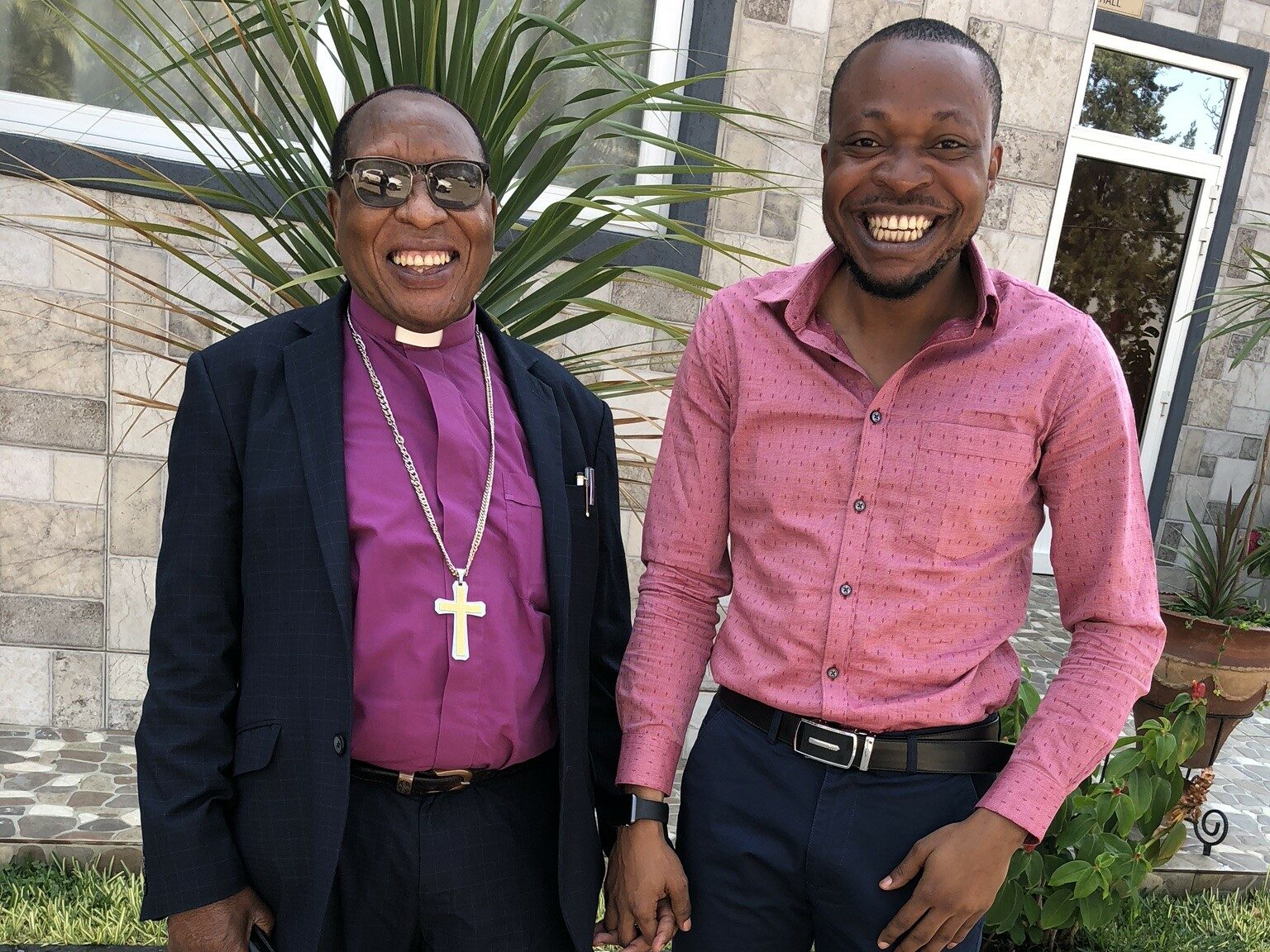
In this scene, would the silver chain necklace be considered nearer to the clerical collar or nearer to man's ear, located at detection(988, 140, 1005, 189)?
the clerical collar

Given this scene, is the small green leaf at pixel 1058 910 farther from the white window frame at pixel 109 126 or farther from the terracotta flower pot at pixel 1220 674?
the white window frame at pixel 109 126

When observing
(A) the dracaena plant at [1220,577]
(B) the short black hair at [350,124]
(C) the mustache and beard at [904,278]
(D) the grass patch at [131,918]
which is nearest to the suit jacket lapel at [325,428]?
(B) the short black hair at [350,124]

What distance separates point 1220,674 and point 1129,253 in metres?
3.74

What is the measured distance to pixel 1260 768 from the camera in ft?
14.9

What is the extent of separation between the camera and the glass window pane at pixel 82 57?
11.9ft

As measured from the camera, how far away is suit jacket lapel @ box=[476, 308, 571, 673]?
5.36 ft

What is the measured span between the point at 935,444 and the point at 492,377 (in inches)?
30.5

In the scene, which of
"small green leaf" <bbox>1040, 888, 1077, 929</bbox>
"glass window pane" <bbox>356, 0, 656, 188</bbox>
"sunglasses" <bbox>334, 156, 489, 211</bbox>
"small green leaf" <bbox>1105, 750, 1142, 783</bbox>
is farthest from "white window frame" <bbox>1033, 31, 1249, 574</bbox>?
"sunglasses" <bbox>334, 156, 489, 211</bbox>

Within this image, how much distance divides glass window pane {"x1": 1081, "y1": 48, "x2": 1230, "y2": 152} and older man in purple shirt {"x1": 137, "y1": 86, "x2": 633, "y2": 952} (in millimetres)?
6086

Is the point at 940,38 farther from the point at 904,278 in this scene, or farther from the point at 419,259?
the point at 419,259

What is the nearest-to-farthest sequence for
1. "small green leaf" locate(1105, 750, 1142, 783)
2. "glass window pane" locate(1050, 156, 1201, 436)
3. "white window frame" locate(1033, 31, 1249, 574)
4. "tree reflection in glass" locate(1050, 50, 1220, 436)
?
"small green leaf" locate(1105, 750, 1142, 783), "white window frame" locate(1033, 31, 1249, 574), "tree reflection in glass" locate(1050, 50, 1220, 436), "glass window pane" locate(1050, 156, 1201, 436)

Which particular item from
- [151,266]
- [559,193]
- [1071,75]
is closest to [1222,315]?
[1071,75]

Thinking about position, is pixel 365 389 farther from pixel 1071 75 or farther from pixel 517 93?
pixel 1071 75

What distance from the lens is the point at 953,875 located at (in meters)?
1.42
